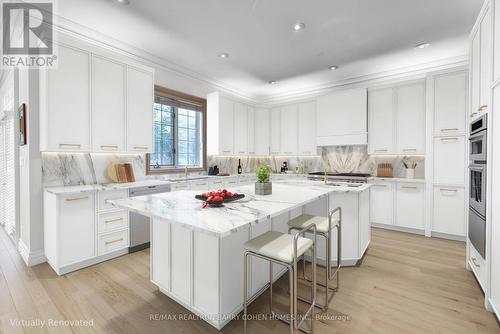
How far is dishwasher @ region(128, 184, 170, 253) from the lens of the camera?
3.16 meters

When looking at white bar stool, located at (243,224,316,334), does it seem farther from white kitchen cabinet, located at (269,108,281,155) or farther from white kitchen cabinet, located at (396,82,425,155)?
white kitchen cabinet, located at (269,108,281,155)

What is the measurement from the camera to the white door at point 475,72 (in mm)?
2299

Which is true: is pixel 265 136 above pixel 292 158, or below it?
above

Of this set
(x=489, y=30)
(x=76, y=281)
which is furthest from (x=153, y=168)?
(x=489, y=30)

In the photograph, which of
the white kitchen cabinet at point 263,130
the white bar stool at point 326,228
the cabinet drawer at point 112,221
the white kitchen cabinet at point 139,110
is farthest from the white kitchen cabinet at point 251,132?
the white bar stool at point 326,228

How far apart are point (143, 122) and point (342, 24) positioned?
307 centimetres

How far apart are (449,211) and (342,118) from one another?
240 cm

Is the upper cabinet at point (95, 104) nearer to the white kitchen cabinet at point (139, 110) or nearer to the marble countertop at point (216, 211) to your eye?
the white kitchen cabinet at point (139, 110)

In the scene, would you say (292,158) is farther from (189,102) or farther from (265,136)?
(189,102)

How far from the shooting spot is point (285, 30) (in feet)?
10.1

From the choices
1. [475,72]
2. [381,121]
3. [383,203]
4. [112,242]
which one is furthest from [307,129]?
[112,242]

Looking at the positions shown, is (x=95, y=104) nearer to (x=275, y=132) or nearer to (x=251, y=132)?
(x=251, y=132)

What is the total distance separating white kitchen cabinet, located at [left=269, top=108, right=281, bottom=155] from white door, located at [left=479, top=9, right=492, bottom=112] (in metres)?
Result: 3.95

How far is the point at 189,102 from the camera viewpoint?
4703 mm
